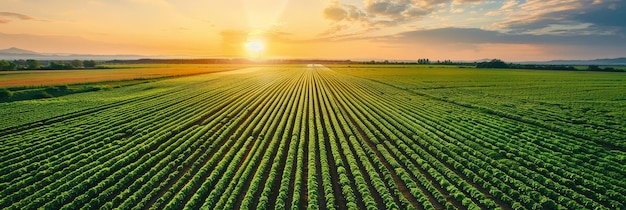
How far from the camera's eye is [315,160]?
1856 centimetres

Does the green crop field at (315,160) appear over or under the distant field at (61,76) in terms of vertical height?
over

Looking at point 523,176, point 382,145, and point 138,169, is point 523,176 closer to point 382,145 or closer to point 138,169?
point 382,145

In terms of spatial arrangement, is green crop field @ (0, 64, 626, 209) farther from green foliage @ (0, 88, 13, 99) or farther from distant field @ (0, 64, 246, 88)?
distant field @ (0, 64, 246, 88)

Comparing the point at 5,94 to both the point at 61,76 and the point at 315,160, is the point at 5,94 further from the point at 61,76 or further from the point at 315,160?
the point at 315,160

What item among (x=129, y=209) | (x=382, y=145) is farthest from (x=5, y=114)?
(x=382, y=145)

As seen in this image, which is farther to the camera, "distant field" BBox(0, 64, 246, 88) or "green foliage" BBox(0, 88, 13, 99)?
"distant field" BBox(0, 64, 246, 88)

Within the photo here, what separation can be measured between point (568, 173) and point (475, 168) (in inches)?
157

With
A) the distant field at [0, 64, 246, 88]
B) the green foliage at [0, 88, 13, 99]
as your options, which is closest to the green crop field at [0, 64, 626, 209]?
the green foliage at [0, 88, 13, 99]

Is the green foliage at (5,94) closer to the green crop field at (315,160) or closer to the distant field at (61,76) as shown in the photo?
the distant field at (61,76)

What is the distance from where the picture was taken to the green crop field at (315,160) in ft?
44.7

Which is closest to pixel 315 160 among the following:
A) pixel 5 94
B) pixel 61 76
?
pixel 5 94

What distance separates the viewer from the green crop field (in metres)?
13.6

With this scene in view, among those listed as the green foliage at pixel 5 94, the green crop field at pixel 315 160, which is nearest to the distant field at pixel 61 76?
the green foliage at pixel 5 94

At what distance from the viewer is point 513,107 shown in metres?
36.8
